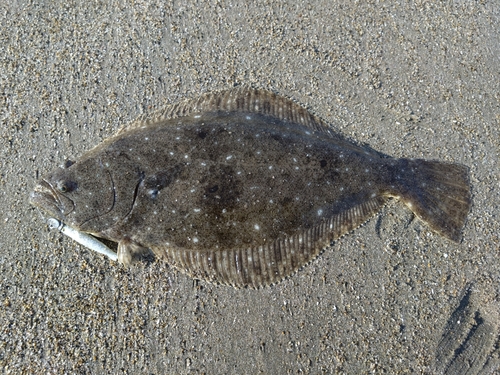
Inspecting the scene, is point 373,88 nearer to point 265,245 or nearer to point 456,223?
point 456,223

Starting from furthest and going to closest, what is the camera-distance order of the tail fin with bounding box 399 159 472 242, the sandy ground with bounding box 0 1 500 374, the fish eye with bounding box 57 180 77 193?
the tail fin with bounding box 399 159 472 242
the sandy ground with bounding box 0 1 500 374
the fish eye with bounding box 57 180 77 193

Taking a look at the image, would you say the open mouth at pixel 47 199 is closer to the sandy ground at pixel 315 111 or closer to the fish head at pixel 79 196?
the fish head at pixel 79 196

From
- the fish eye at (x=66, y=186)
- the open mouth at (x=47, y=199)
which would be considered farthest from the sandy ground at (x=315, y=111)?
the fish eye at (x=66, y=186)

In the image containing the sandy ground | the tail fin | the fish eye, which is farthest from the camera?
the tail fin

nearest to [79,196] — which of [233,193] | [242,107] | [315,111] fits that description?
[233,193]

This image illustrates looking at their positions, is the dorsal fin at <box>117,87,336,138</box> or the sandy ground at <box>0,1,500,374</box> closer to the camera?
the sandy ground at <box>0,1,500,374</box>

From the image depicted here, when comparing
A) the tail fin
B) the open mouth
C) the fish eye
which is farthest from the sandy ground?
the fish eye

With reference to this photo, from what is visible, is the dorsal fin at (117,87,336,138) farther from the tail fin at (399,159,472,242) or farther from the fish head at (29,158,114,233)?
the tail fin at (399,159,472,242)
